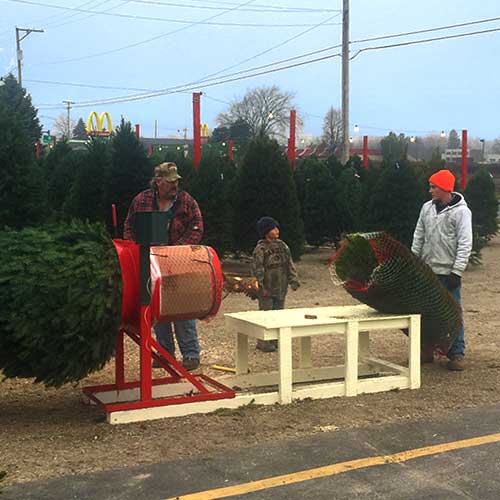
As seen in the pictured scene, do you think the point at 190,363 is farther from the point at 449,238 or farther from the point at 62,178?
the point at 62,178

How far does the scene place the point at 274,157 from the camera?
13.0 m

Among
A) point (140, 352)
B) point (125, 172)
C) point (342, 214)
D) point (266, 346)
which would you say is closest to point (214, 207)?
point (125, 172)

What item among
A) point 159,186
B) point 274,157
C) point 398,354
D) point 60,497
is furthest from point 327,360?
point 274,157

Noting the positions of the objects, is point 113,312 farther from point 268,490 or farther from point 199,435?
point 268,490

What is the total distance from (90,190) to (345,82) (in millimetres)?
14703

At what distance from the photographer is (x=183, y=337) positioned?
253 inches

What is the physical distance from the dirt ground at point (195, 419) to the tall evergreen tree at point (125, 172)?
14.5 feet

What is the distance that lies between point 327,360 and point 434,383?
119 cm

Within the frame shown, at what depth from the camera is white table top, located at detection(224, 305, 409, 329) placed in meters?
5.50

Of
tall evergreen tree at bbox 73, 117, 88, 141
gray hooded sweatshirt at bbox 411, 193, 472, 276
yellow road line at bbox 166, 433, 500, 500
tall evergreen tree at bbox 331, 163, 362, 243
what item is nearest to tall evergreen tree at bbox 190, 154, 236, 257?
tall evergreen tree at bbox 331, 163, 362, 243

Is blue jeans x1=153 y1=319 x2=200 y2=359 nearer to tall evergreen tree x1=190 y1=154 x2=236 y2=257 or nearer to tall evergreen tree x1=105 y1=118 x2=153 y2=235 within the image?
tall evergreen tree x1=105 y1=118 x2=153 y2=235

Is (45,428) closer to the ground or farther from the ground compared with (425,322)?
closer to the ground

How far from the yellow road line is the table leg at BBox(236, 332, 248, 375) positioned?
6.01 ft

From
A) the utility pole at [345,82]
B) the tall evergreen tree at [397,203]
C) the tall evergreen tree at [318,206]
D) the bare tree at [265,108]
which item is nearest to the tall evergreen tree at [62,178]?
the tall evergreen tree at [318,206]
